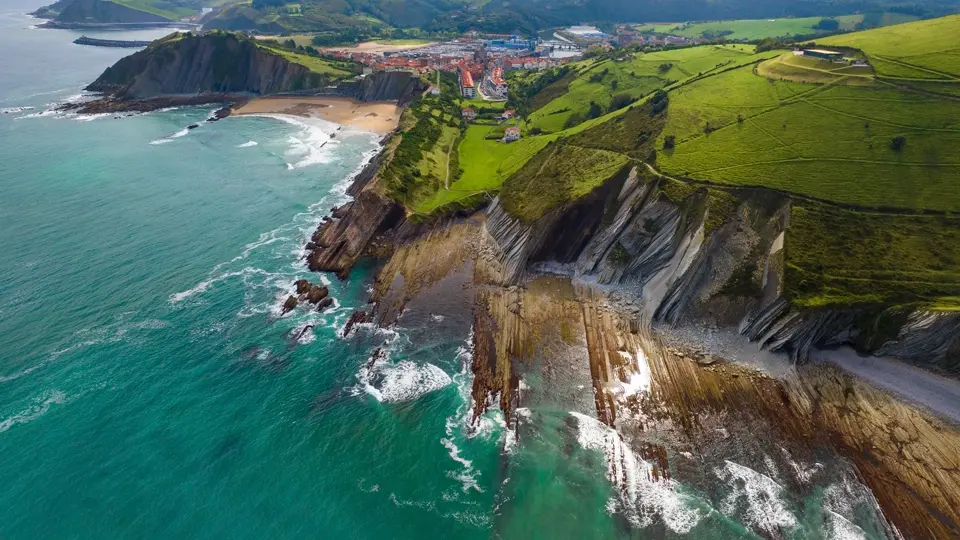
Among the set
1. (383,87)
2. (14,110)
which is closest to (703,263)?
(383,87)

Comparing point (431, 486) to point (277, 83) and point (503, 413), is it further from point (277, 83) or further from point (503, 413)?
point (277, 83)

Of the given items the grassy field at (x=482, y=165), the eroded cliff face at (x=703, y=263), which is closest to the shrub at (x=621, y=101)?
the grassy field at (x=482, y=165)

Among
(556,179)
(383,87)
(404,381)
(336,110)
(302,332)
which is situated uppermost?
(383,87)

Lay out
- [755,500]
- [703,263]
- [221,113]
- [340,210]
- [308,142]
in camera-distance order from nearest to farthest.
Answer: [755,500] < [703,263] < [340,210] < [308,142] < [221,113]

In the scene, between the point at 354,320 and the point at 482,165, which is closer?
the point at 354,320

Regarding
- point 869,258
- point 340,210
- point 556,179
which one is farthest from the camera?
point 340,210

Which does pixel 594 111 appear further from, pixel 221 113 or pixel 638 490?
pixel 221 113

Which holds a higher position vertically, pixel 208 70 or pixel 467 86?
pixel 467 86
